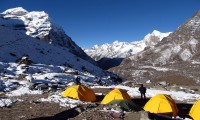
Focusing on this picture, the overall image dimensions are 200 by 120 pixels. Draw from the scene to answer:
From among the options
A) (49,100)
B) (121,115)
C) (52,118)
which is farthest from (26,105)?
(121,115)

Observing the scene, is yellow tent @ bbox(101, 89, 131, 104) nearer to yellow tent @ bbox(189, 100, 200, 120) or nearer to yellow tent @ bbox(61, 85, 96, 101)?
yellow tent @ bbox(61, 85, 96, 101)

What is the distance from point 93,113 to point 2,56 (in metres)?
70.2

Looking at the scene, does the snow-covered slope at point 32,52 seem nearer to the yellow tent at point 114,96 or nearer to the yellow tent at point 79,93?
the yellow tent at point 79,93

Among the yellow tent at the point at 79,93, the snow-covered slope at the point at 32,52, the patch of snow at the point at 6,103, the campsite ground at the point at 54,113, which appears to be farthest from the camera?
the snow-covered slope at the point at 32,52

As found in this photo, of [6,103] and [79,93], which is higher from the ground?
[79,93]

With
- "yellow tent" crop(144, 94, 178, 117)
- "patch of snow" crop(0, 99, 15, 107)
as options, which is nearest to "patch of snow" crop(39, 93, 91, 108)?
"patch of snow" crop(0, 99, 15, 107)

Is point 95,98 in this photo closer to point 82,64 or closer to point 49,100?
point 49,100

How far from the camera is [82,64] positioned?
4560 inches

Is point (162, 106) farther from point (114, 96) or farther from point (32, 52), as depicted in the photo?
point (32, 52)

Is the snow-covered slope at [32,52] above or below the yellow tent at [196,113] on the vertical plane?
above

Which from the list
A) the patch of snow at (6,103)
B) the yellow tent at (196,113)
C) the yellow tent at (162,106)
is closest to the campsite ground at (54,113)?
the patch of snow at (6,103)

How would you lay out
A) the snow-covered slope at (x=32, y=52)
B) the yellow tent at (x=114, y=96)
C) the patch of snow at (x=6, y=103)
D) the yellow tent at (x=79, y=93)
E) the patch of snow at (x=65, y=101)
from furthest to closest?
the snow-covered slope at (x=32, y=52) < the yellow tent at (x=79, y=93) < the yellow tent at (x=114, y=96) < the patch of snow at (x=65, y=101) < the patch of snow at (x=6, y=103)

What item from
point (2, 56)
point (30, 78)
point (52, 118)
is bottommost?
point (52, 118)

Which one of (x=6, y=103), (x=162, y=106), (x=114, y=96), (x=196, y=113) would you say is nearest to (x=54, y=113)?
(x=6, y=103)
